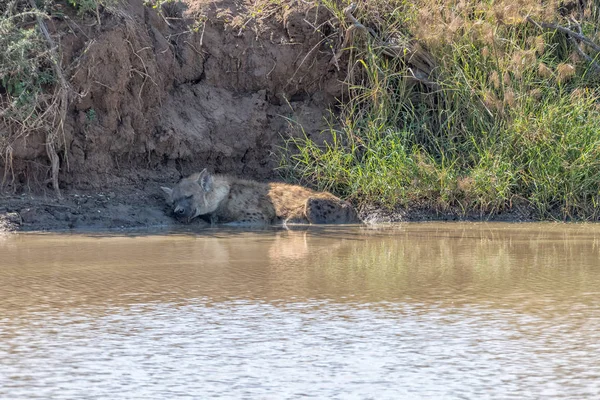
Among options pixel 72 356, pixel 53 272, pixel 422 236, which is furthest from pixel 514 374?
pixel 422 236

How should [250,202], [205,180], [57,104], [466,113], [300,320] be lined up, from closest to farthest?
[300,320]
[57,104]
[205,180]
[250,202]
[466,113]

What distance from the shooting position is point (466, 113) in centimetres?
973

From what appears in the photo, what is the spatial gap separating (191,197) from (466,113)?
3.13 m

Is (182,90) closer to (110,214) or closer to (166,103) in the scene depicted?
(166,103)

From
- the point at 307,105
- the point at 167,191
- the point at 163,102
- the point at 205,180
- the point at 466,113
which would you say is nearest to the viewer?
the point at 167,191

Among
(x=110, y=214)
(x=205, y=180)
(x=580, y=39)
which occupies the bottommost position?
(x=110, y=214)

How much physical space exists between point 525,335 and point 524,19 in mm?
6097

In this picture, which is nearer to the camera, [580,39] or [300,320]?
[300,320]

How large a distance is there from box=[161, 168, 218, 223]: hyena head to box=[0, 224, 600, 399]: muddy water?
1652 mm

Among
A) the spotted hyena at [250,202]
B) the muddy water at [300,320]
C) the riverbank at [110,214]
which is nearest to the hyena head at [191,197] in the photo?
the spotted hyena at [250,202]

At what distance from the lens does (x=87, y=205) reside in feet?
28.5

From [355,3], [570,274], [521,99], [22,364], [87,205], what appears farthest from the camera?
[355,3]

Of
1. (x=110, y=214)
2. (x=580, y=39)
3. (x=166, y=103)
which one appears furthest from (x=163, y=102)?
(x=580, y=39)

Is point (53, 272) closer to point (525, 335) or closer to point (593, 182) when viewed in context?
point (525, 335)
